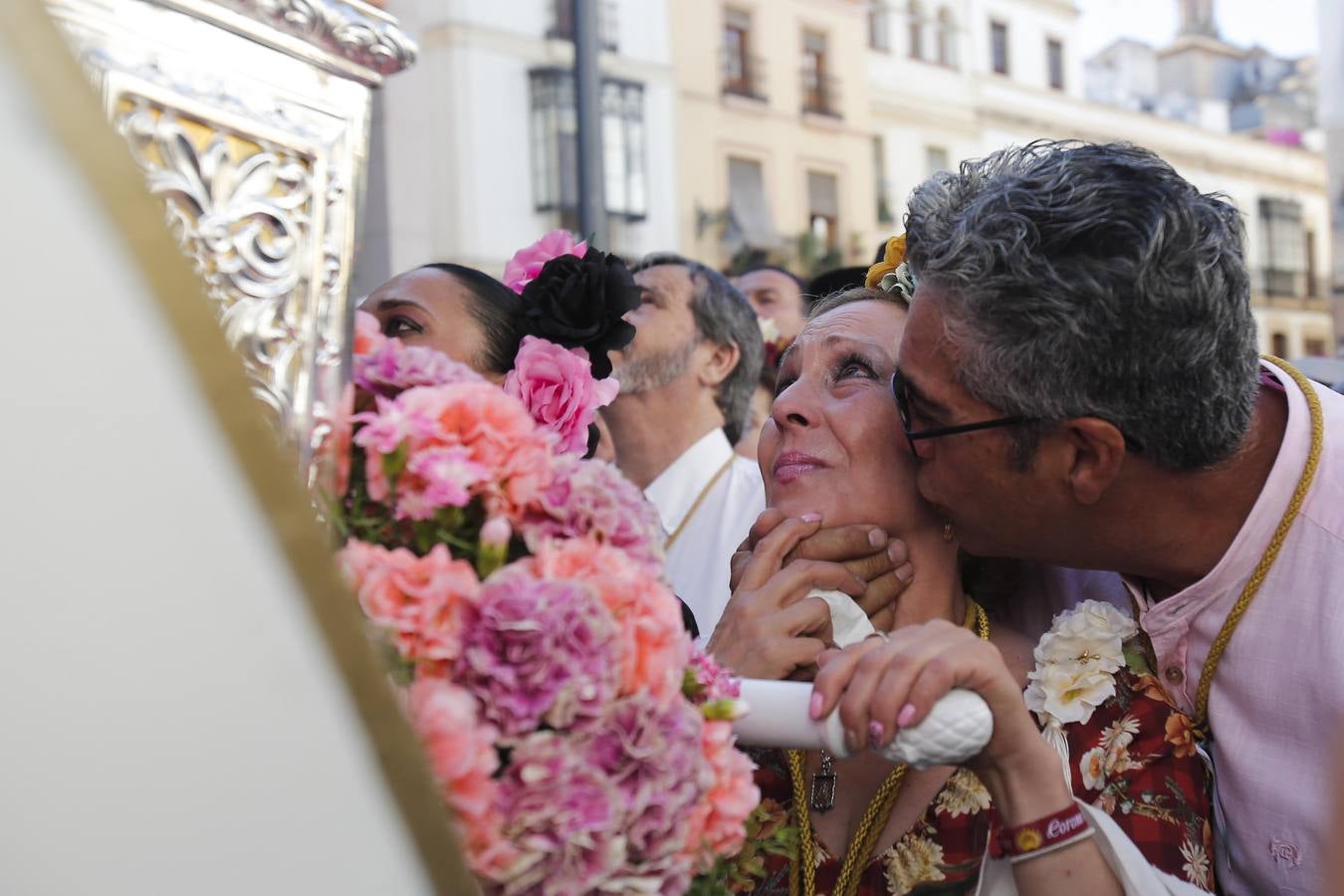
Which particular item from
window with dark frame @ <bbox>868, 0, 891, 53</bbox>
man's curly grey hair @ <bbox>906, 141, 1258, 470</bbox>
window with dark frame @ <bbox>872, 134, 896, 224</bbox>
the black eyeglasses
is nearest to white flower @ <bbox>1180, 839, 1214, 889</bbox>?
man's curly grey hair @ <bbox>906, 141, 1258, 470</bbox>

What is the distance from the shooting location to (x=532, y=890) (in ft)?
4.00

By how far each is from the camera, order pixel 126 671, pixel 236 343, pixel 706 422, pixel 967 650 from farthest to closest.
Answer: pixel 706 422 < pixel 967 650 < pixel 236 343 < pixel 126 671

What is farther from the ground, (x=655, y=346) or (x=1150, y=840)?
(x=655, y=346)

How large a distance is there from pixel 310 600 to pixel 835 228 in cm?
2666

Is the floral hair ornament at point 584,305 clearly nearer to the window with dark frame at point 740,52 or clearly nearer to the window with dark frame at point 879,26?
the window with dark frame at point 740,52

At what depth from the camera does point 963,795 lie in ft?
6.81

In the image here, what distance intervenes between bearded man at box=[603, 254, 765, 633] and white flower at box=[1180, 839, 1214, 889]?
2297 millimetres

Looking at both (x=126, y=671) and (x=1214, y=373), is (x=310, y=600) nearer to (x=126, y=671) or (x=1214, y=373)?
(x=126, y=671)

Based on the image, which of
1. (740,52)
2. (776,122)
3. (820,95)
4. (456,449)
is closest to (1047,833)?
(456,449)

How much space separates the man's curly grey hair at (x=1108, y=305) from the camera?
188 cm

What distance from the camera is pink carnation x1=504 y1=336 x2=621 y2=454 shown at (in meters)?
2.20

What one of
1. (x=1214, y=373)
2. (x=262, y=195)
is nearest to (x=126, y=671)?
(x=262, y=195)

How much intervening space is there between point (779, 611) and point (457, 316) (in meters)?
1.04

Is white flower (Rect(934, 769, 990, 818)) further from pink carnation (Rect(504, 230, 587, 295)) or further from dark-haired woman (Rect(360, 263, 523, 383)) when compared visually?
pink carnation (Rect(504, 230, 587, 295))
